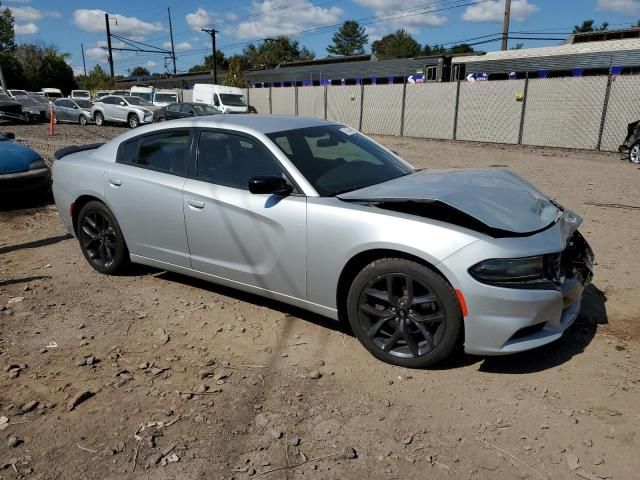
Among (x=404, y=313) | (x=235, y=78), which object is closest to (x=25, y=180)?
(x=404, y=313)

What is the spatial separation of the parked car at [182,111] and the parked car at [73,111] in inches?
180

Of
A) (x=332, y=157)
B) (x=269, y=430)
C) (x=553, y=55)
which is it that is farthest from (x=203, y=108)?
(x=269, y=430)

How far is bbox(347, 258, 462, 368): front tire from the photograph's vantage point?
3.02 metres

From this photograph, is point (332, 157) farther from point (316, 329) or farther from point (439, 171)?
point (316, 329)

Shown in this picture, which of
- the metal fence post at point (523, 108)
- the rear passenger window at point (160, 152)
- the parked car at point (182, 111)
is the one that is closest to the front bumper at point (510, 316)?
the rear passenger window at point (160, 152)

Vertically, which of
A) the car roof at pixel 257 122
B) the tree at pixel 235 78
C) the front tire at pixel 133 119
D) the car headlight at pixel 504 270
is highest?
the tree at pixel 235 78

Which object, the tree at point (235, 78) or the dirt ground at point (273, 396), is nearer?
the dirt ground at point (273, 396)

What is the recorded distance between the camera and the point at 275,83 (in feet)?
134

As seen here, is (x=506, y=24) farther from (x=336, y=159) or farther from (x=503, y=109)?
(x=336, y=159)

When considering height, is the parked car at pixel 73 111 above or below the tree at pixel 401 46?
below

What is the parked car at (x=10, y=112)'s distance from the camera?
25234 millimetres

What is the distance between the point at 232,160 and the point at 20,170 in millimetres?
5490

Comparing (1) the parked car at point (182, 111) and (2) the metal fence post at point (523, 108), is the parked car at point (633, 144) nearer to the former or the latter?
(2) the metal fence post at point (523, 108)

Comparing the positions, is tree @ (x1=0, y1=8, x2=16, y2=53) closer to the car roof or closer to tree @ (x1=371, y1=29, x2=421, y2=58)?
tree @ (x1=371, y1=29, x2=421, y2=58)
